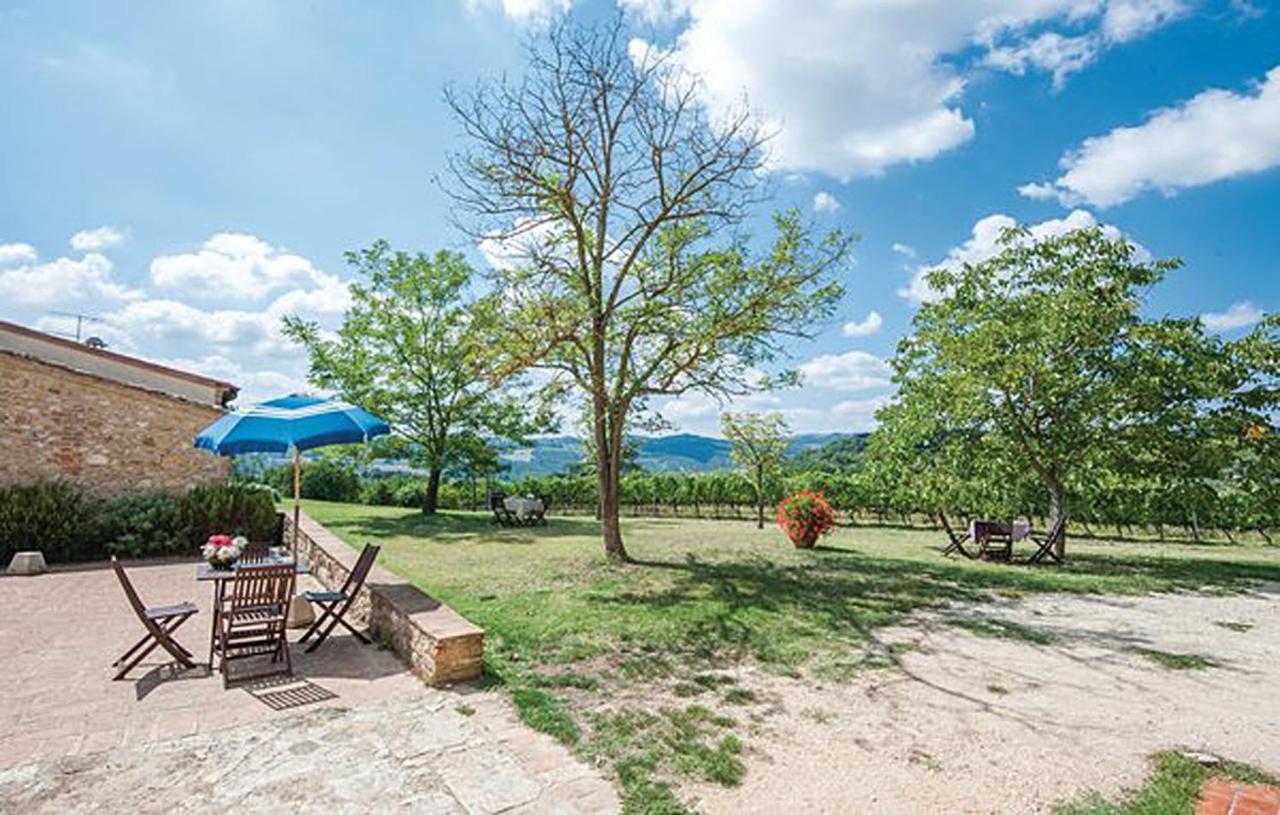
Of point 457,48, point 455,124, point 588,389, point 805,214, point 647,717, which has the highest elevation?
point 457,48

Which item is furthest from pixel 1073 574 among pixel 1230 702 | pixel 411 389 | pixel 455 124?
pixel 411 389

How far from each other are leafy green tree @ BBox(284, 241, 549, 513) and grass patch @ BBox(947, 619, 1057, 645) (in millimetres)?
14614

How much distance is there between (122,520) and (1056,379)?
18.2 meters

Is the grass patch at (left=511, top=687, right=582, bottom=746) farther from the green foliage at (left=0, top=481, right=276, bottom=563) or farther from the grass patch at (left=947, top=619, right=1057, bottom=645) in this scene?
the green foliage at (left=0, top=481, right=276, bottom=563)

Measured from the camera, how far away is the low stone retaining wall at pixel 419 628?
4.69 m

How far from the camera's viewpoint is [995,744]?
3.78 m

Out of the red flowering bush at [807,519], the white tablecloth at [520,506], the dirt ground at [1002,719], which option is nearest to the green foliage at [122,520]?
the white tablecloth at [520,506]

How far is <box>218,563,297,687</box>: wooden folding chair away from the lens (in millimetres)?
5070

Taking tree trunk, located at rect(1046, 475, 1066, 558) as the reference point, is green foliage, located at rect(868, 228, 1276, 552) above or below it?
above

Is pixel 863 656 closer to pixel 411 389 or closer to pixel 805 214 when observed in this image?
pixel 805 214

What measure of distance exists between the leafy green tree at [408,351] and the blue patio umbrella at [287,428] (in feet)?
39.7

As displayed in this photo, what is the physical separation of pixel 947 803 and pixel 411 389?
19.5 m

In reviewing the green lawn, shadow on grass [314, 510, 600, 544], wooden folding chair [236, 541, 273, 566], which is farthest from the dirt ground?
shadow on grass [314, 510, 600, 544]

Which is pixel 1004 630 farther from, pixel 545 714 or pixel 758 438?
pixel 758 438
